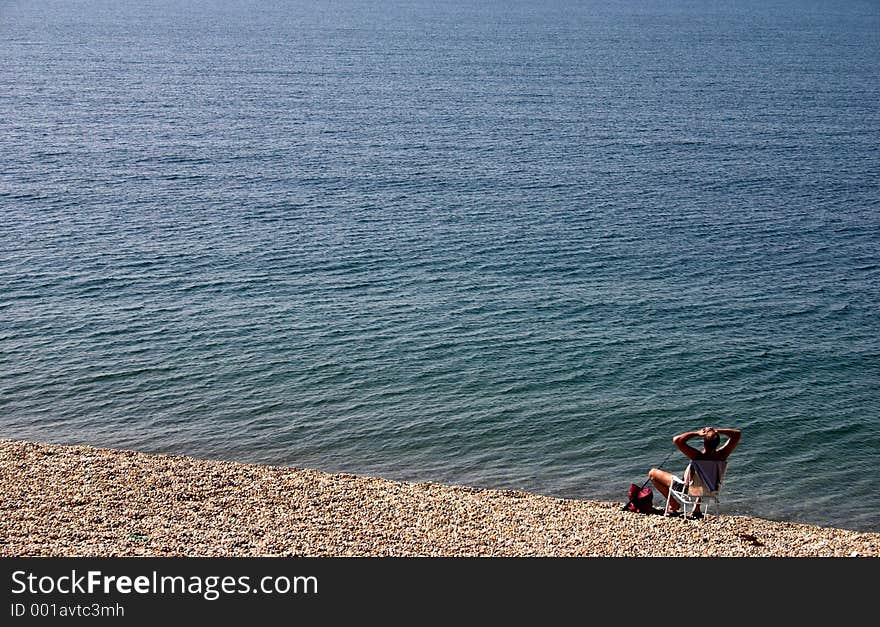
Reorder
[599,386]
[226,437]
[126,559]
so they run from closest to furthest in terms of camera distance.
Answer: [126,559] < [226,437] < [599,386]

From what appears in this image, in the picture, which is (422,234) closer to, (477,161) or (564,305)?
(564,305)

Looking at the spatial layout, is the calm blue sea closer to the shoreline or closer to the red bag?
the shoreline

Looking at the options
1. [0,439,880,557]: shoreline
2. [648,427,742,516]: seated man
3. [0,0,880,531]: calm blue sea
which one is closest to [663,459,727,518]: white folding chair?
[648,427,742,516]: seated man

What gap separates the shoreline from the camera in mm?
17891

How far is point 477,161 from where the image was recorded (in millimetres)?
63719

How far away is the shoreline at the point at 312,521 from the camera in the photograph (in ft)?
58.7

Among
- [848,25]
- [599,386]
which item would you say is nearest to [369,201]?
[599,386]

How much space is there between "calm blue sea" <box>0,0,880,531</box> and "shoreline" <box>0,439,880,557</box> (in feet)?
11.1

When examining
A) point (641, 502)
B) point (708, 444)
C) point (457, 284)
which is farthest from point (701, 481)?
point (457, 284)

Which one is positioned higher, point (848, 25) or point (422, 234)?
point (848, 25)

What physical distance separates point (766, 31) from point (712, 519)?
168m

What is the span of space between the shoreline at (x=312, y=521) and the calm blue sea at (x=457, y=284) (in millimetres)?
3388

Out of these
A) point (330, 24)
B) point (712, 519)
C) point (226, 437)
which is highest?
point (330, 24)

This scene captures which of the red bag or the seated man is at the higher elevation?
the seated man
